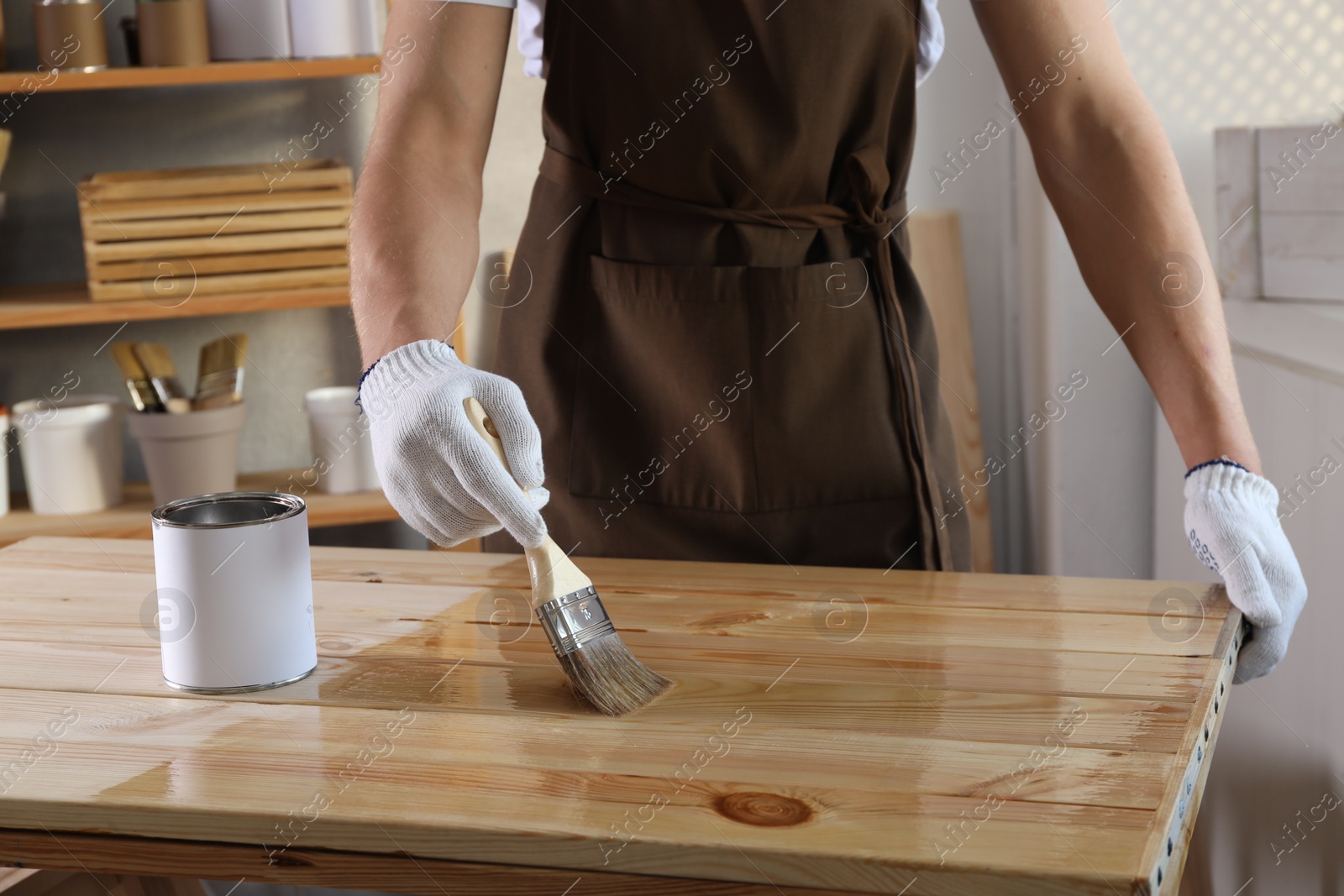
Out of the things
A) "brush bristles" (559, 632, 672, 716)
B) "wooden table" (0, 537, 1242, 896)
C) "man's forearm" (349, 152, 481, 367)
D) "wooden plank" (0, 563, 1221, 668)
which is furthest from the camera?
"man's forearm" (349, 152, 481, 367)

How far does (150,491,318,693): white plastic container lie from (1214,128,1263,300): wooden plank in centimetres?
141

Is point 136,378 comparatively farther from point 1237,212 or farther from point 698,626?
point 1237,212

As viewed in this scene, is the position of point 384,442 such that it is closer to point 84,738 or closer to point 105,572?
point 84,738

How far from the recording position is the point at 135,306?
2086 millimetres

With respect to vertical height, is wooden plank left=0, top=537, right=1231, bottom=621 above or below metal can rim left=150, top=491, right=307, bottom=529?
below

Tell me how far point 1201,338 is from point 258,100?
1911mm

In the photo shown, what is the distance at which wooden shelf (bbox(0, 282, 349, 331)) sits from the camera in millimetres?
2072

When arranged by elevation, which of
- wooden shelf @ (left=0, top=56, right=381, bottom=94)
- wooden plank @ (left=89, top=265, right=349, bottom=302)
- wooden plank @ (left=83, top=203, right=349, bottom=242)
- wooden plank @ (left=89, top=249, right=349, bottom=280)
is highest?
wooden shelf @ (left=0, top=56, right=381, bottom=94)

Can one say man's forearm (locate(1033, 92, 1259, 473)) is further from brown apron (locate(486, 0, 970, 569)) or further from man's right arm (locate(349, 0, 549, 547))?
man's right arm (locate(349, 0, 549, 547))

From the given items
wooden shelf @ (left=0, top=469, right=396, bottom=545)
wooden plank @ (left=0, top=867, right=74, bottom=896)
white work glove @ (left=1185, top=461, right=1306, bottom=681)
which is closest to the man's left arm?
white work glove @ (left=1185, top=461, right=1306, bottom=681)

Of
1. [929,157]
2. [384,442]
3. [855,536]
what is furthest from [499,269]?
[384,442]

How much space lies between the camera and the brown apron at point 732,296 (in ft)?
3.91

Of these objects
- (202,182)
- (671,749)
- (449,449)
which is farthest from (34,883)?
(202,182)

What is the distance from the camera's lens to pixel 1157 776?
67 centimetres
